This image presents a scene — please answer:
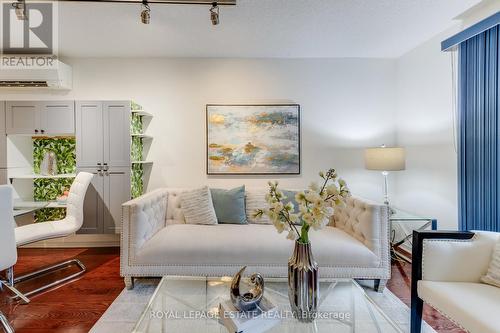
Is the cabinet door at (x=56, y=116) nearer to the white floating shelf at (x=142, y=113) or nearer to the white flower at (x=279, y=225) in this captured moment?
the white floating shelf at (x=142, y=113)

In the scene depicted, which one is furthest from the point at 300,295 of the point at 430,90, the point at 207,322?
the point at 430,90

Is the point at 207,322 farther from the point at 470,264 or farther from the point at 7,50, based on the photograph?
the point at 7,50

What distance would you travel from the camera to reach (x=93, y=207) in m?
3.00

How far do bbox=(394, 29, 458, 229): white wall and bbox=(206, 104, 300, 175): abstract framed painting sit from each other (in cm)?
131

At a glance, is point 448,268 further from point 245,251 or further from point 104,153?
point 104,153

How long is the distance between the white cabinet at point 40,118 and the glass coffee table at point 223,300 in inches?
91.8

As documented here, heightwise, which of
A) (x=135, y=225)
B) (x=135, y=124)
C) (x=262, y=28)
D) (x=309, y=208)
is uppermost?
(x=262, y=28)

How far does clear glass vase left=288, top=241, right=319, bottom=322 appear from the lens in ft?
4.29

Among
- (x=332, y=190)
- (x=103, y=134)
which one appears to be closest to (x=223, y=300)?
(x=332, y=190)

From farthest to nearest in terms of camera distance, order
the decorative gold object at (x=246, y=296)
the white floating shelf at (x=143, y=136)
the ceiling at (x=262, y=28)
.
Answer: the white floating shelf at (x=143, y=136)
the ceiling at (x=262, y=28)
the decorative gold object at (x=246, y=296)

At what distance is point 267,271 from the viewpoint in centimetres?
221

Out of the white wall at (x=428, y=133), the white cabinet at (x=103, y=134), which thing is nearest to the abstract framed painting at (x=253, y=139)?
the white cabinet at (x=103, y=134)

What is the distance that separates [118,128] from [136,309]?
1882 mm

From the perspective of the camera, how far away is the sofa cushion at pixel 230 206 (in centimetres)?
281
